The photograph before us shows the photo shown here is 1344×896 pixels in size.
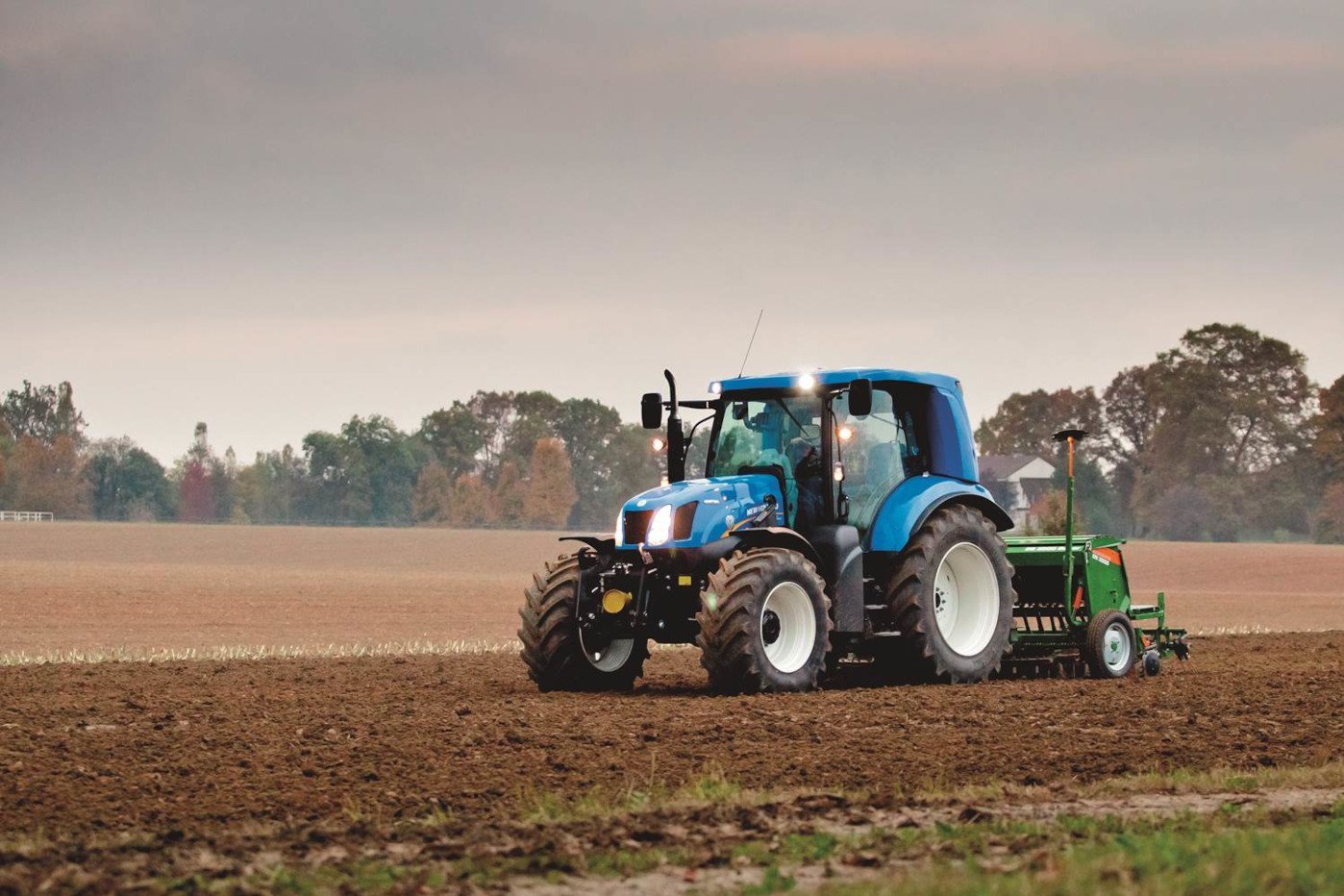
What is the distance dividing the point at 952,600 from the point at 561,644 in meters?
3.73

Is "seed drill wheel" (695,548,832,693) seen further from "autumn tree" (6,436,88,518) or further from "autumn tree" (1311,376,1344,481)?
"autumn tree" (6,436,88,518)

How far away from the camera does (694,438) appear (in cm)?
1669

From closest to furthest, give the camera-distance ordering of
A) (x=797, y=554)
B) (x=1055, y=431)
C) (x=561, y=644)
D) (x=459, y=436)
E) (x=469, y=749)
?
1. (x=469, y=749)
2. (x=797, y=554)
3. (x=561, y=644)
4. (x=1055, y=431)
5. (x=459, y=436)

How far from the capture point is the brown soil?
844 cm

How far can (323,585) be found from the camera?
4422cm

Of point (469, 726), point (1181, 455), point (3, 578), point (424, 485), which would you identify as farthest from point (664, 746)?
point (424, 485)

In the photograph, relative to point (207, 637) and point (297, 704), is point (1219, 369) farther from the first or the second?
point (297, 704)

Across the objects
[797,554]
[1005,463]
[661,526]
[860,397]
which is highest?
[1005,463]

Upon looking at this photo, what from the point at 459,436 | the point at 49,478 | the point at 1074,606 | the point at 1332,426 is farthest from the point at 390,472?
the point at 1074,606

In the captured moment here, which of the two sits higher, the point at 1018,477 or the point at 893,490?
the point at 1018,477

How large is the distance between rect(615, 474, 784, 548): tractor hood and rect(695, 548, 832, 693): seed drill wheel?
1.12 feet

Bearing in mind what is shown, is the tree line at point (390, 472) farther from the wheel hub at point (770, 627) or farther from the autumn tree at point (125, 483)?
the wheel hub at point (770, 627)

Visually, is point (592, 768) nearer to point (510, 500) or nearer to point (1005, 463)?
point (510, 500)

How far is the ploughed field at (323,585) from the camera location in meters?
29.3
